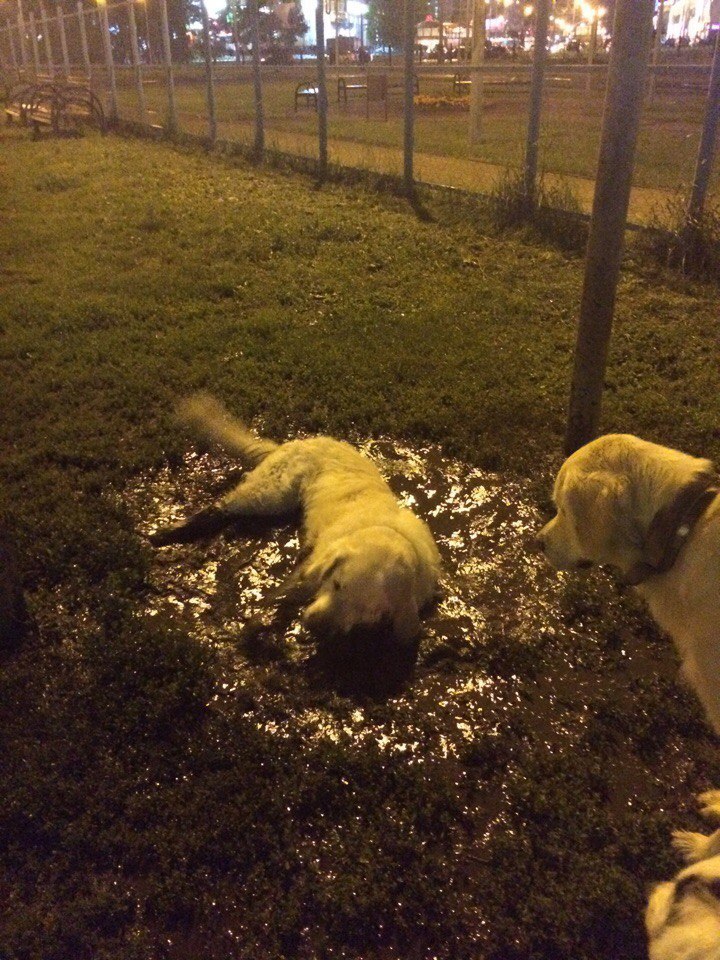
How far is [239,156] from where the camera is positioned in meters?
14.8

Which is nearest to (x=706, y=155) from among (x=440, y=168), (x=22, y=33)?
(x=440, y=168)

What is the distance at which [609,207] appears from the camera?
3.99 metres

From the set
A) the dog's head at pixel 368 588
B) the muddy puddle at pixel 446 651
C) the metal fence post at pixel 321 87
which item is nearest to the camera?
the muddy puddle at pixel 446 651

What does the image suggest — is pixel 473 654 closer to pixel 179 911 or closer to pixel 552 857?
pixel 552 857

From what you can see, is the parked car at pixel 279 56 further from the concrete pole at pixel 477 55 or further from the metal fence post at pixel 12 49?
the concrete pole at pixel 477 55

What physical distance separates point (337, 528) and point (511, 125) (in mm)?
18801

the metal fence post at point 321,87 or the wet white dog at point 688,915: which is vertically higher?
the metal fence post at point 321,87

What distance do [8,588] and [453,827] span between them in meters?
2.15

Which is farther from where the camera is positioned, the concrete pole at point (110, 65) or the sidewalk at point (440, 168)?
the concrete pole at point (110, 65)

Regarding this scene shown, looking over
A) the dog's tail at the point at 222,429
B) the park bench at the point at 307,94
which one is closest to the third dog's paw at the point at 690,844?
the dog's tail at the point at 222,429

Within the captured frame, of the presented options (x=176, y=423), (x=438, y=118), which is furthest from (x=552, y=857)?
(x=438, y=118)

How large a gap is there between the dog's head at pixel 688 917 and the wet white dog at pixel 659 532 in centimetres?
58

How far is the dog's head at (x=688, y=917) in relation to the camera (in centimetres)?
193

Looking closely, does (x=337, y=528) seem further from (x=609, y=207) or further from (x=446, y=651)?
(x=609, y=207)
